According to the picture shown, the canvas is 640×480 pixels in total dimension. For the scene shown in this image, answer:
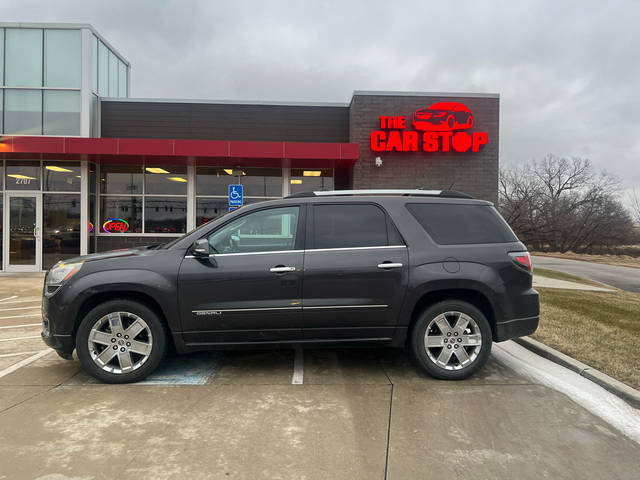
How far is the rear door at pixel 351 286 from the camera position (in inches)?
163

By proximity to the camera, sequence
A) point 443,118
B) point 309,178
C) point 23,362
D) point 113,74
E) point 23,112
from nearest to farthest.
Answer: point 23,362, point 443,118, point 23,112, point 309,178, point 113,74

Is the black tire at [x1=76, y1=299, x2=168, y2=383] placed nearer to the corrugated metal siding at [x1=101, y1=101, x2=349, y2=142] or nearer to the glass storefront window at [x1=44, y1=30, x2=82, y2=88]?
the corrugated metal siding at [x1=101, y1=101, x2=349, y2=142]

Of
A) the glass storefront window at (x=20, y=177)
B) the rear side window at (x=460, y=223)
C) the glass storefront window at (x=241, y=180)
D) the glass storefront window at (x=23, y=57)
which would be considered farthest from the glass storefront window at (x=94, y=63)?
the rear side window at (x=460, y=223)

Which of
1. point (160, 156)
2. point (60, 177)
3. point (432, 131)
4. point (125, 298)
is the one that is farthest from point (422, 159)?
point (60, 177)

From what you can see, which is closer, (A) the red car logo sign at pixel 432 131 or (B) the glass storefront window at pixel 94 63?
(A) the red car logo sign at pixel 432 131

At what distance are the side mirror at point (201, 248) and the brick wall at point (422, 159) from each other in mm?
9220

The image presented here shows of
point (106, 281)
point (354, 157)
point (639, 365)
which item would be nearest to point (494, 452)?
point (639, 365)

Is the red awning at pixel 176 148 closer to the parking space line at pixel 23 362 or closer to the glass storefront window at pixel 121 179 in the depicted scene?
the glass storefront window at pixel 121 179

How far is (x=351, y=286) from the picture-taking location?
163 inches

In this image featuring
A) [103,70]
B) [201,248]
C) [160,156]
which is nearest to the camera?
[201,248]

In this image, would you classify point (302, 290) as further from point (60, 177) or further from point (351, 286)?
point (60, 177)

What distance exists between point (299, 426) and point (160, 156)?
1110 centimetres

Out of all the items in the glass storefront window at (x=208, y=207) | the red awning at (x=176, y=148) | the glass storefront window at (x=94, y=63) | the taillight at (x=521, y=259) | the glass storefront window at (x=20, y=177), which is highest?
the glass storefront window at (x=94, y=63)

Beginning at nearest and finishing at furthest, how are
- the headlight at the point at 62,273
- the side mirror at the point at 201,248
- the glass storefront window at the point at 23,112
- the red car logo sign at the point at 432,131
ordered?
the side mirror at the point at 201,248 → the headlight at the point at 62,273 → the red car logo sign at the point at 432,131 → the glass storefront window at the point at 23,112
